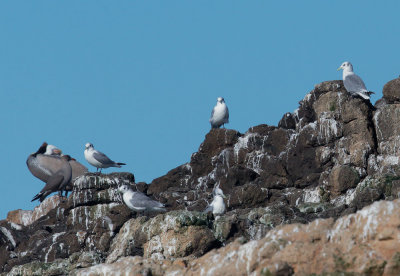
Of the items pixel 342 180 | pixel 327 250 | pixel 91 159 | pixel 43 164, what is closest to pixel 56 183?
pixel 43 164

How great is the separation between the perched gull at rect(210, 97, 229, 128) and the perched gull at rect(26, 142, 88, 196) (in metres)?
7.72

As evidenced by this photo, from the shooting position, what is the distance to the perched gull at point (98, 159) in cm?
3269

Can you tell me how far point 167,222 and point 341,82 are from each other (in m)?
Answer: 12.6

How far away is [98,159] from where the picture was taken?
107 feet

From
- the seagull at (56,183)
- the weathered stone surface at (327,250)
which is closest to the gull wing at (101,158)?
the seagull at (56,183)

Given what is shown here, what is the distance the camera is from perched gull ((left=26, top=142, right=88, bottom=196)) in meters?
40.7

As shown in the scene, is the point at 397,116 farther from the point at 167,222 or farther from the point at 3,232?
the point at 3,232

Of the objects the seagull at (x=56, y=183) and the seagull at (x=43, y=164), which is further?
the seagull at (x=43, y=164)

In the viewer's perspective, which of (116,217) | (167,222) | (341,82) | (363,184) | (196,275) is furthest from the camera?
(341,82)

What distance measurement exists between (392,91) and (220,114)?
7871 millimetres

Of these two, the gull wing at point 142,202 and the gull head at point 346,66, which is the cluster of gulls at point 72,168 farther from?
the gull head at point 346,66

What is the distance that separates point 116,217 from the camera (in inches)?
1064

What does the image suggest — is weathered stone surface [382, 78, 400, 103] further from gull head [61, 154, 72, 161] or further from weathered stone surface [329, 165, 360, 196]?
gull head [61, 154, 72, 161]

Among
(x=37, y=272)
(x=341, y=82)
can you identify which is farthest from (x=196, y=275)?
(x=341, y=82)
